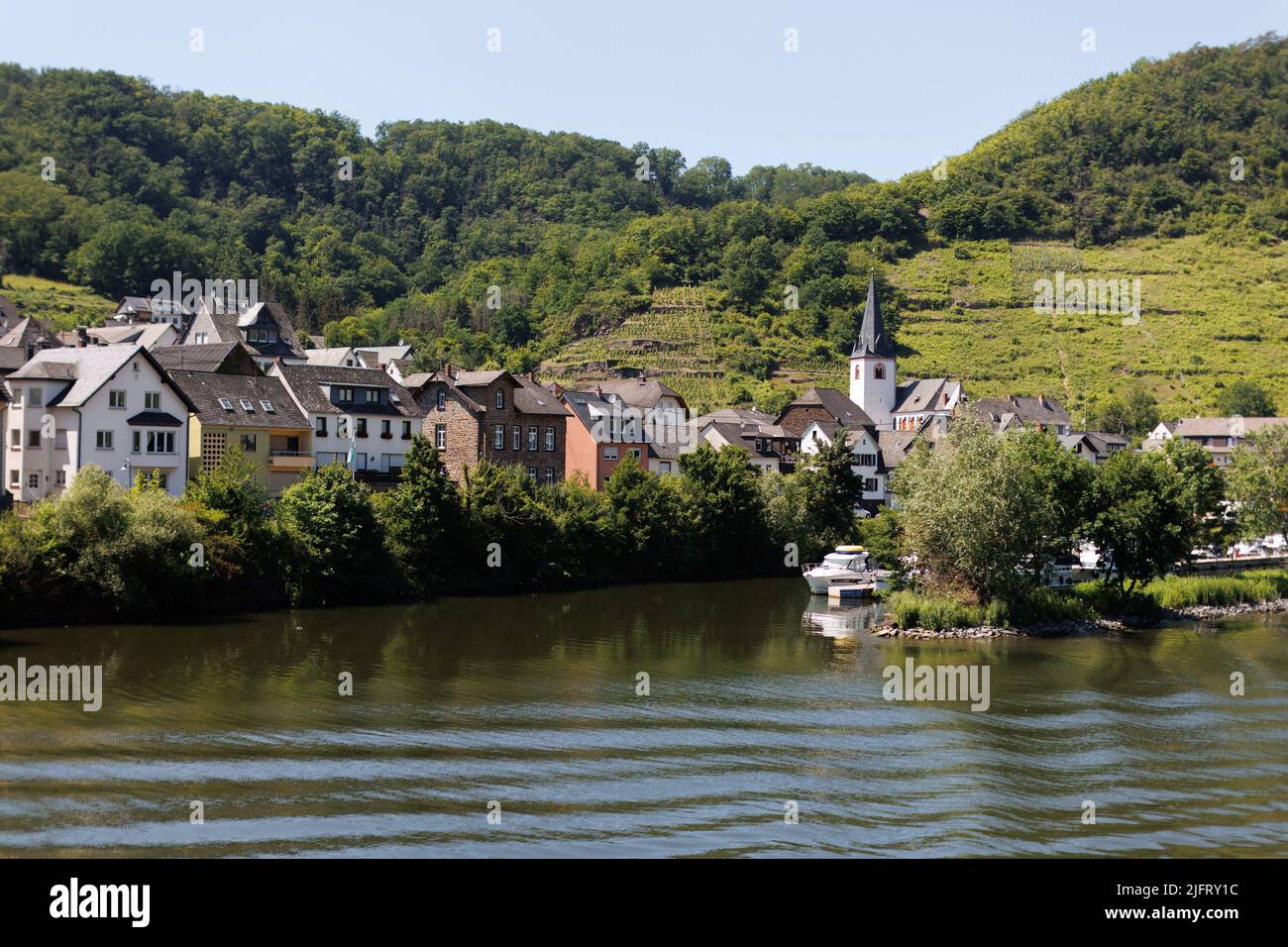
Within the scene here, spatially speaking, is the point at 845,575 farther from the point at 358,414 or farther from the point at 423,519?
the point at 358,414

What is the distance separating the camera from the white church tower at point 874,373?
13150 cm

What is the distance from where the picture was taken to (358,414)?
2805 inches

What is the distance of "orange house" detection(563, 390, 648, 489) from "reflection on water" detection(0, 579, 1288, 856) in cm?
3527

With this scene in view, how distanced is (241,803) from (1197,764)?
2194cm

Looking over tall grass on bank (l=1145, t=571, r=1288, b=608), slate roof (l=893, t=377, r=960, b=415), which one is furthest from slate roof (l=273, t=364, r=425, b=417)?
slate roof (l=893, t=377, r=960, b=415)

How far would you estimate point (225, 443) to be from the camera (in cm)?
6309

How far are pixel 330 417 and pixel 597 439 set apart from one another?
69.2 ft

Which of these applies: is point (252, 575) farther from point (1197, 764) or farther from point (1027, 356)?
point (1027, 356)

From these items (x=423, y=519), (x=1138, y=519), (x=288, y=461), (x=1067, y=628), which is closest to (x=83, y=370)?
(x=288, y=461)

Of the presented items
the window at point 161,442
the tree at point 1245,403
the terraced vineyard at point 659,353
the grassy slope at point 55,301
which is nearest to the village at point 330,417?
the window at point 161,442

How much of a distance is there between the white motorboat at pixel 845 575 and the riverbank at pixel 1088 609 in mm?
10884

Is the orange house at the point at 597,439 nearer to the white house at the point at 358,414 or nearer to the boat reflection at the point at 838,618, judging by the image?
the white house at the point at 358,414

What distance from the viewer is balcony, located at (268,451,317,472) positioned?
65.4m

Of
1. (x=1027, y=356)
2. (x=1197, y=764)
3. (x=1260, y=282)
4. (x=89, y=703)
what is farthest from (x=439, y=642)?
(x=1260, y=282)
